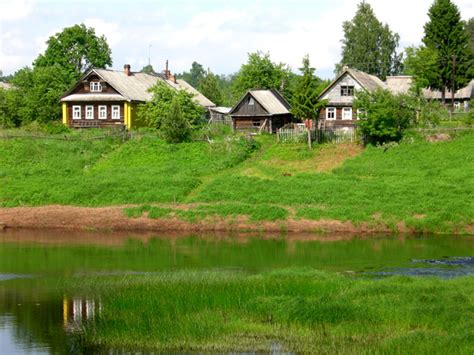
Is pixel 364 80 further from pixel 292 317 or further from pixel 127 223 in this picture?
pixel 292 317

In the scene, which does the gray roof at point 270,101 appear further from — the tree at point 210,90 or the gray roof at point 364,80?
the tree at point 210,90

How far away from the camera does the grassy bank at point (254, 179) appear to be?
52.3 meters

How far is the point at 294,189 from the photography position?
56281 mm

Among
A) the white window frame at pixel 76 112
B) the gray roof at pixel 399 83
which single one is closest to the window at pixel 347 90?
the gray roof at pixel 399 83

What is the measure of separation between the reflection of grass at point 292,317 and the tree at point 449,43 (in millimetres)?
52305

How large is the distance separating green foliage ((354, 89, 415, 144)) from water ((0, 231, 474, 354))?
1909 centimetres

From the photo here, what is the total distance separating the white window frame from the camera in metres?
82.6

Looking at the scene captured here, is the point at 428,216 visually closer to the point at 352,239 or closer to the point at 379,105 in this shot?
the point at 352,239

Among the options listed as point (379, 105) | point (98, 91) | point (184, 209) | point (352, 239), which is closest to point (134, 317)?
point (352, 239)

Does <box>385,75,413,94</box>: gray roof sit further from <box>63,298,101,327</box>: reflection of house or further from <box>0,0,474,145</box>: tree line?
<box>63,298,101,327</box>: reflection of house

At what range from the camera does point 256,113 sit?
78938mm

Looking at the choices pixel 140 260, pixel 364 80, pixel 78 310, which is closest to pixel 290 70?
pixel 364 80

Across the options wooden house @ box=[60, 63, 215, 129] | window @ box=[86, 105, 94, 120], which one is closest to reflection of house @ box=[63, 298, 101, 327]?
wooden house @ box=[60, 63, 215, 129]

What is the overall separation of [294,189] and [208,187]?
597 cm
